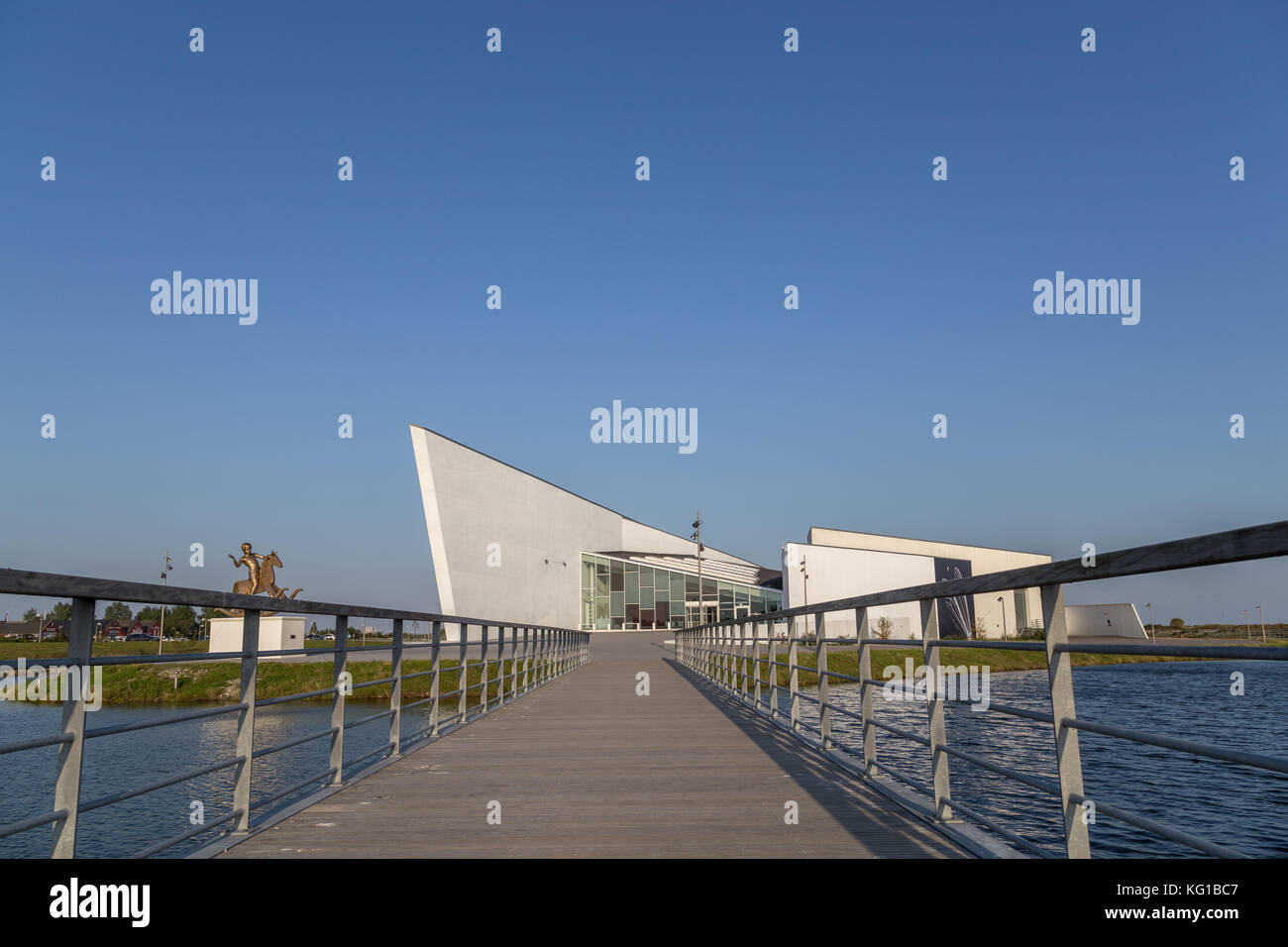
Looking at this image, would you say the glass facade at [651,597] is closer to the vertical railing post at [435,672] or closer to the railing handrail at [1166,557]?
the vertical railing post at [435,672]

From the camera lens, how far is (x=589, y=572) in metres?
53.9

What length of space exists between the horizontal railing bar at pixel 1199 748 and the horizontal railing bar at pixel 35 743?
299cm

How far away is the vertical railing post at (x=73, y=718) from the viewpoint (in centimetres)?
271

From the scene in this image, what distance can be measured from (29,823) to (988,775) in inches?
515

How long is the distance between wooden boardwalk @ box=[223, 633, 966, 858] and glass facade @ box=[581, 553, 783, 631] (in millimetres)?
41857

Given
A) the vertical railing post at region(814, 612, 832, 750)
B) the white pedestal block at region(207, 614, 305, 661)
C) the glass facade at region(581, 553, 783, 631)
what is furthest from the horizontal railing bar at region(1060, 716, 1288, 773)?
the glass facade at region(581, 553, 783, 631)

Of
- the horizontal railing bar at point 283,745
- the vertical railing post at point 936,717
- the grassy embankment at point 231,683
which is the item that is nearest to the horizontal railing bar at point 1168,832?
the vertical railing post at point 936,717

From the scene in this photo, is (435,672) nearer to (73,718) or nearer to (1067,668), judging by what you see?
(73,718)

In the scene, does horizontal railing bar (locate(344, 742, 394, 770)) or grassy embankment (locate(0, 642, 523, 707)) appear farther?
grassy embankment (locate(0, 642, 523, 707))

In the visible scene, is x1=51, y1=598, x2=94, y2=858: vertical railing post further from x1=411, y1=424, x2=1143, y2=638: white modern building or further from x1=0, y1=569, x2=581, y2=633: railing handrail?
x1=411, y1=424, x2=1143, y2=638: white modern building

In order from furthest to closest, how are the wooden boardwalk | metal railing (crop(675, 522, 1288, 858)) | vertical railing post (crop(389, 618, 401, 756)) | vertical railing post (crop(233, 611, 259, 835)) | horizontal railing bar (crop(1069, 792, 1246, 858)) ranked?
vertical railing post (crop(389, 618, 401, 756)), vertical railing post (crop(233, 611, 259, 835)), the wooden boardwalk, horizontal railing bar (crop(1069, 792, 1246, 858)), metal railing (crop(675, 522, 1288, 858))

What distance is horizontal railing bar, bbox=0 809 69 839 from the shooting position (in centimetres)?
238

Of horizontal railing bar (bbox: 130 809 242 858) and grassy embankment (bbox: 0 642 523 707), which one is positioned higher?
horizontal railing bar (bbox: 130 809 242 858)
